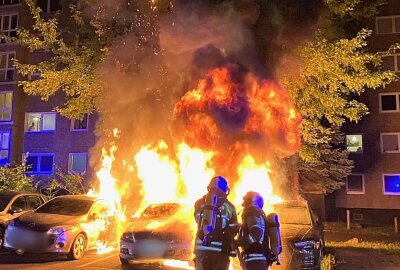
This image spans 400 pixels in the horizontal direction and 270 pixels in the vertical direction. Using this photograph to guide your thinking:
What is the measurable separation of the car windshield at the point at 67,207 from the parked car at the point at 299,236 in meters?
4.38

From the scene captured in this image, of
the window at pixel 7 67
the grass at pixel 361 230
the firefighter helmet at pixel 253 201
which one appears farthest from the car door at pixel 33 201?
the window at pixel 7 67

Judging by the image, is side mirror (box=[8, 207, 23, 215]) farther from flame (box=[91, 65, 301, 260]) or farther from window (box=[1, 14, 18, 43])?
window (box=[1, 14, 18, 43])

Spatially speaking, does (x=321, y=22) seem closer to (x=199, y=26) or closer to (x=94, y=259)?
(x=199, y=26)

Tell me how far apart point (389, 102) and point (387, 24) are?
4934mm

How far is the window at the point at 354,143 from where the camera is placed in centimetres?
2777

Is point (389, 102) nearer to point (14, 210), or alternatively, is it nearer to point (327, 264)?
point (327, 264)

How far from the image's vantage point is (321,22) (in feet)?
40.7

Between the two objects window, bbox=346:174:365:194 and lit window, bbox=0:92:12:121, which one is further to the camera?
lit window, bbox=0:92:12:121

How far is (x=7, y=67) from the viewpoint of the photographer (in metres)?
29.8

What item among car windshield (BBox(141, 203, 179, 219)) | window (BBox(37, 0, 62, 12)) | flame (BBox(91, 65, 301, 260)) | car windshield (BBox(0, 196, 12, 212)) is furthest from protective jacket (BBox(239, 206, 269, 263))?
window (BBox(37, 0, 62, 12))

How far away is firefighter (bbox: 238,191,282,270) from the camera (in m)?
5.32

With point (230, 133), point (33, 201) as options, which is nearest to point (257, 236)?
point (230, 133)

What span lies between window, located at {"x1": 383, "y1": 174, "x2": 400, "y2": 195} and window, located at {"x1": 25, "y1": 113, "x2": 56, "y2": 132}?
2108 cm

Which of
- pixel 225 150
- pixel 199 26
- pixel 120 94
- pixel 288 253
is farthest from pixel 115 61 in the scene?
pixel 288 253
